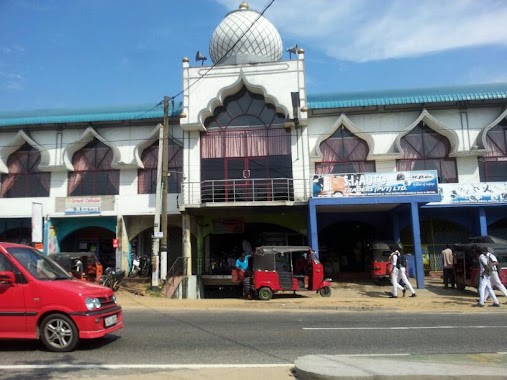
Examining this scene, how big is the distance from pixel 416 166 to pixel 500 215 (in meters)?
4.62

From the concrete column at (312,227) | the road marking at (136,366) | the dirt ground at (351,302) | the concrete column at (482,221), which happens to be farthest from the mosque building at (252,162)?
the road marking at (136,366)

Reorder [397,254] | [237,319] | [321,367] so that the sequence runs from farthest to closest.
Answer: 1. [397,254]
2. [237,319]
3. [321,367]

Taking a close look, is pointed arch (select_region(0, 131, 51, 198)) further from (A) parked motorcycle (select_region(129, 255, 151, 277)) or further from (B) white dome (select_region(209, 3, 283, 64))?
(B) white dome (select_region(209, 3, 283, 64))

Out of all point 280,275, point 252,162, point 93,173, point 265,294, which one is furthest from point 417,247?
point 93,173

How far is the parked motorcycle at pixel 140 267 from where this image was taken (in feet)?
74.2

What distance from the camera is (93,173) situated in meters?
23.6

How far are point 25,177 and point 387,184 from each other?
1827 centimetres

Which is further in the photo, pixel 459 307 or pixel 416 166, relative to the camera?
pixel 416 166

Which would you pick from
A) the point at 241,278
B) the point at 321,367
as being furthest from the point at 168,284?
the point at 321,367

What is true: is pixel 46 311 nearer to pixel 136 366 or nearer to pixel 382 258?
pixel 136 366

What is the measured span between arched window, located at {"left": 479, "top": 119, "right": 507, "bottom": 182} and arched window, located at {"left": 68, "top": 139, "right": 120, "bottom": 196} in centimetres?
1820

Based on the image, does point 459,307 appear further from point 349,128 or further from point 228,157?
point 228,157

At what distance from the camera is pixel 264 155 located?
21875 mm

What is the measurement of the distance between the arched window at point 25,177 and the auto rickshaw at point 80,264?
20.7ft
